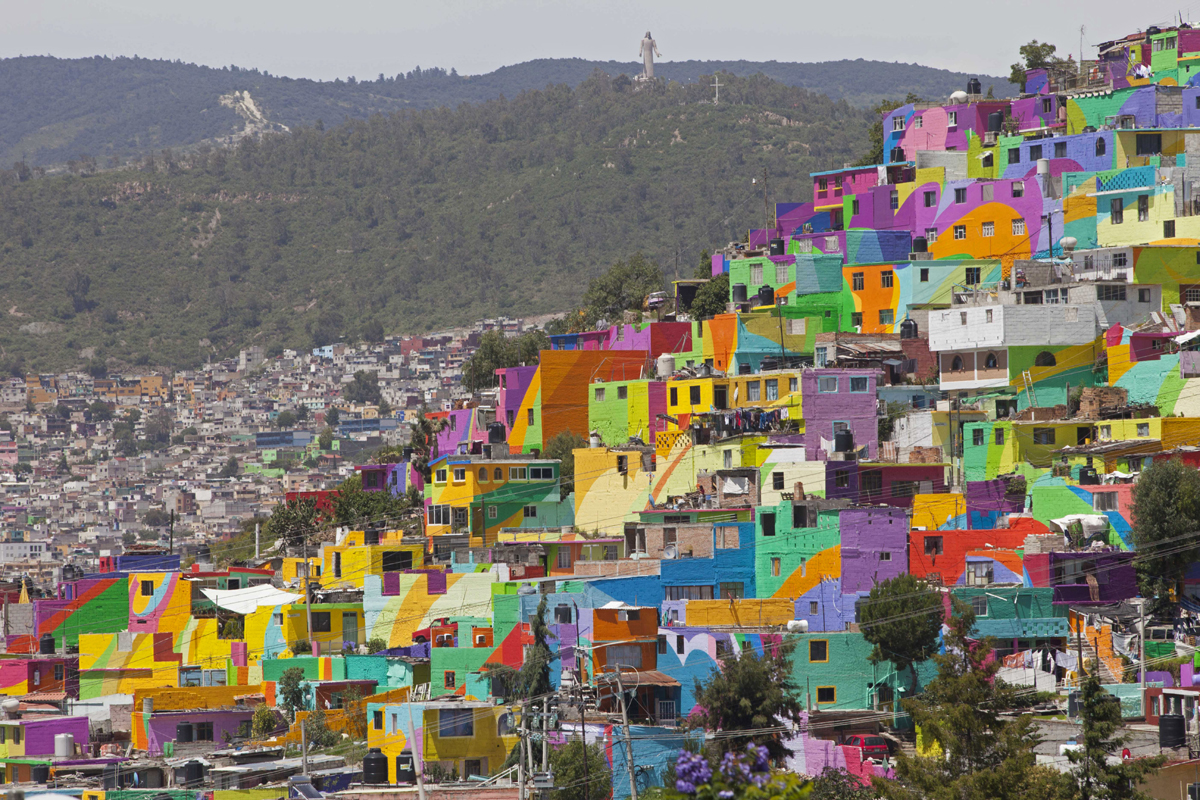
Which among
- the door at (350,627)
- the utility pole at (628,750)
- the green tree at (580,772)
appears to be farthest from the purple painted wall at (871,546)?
the door at (350,627)

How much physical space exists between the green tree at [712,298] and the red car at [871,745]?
105ft

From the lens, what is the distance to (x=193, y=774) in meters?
39.9

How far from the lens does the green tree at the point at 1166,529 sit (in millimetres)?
45531

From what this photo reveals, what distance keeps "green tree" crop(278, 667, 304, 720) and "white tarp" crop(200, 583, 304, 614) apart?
737 cm

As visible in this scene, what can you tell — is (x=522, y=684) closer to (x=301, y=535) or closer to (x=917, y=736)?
(x=917, y=736)

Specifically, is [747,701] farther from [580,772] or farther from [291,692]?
[291,692]

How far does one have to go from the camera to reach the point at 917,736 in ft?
136

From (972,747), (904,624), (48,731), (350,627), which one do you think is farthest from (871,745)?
(48,731)

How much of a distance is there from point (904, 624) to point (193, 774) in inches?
649

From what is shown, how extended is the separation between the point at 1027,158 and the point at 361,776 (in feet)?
134

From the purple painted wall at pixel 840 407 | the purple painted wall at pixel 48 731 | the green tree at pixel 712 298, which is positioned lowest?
the purple painted wall at pixel 48 731

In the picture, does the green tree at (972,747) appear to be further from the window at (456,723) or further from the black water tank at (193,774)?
the black water tank at (193,774)

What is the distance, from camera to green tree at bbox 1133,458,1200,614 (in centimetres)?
4553

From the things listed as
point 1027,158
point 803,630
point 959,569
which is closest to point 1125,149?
point 1027,158
